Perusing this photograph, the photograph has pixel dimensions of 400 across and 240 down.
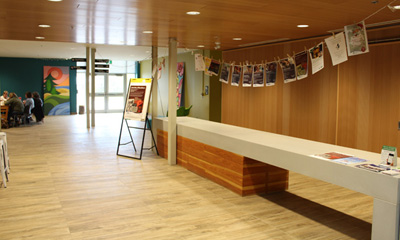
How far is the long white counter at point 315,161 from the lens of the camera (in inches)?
122

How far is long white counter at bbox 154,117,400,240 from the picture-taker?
3105 mm

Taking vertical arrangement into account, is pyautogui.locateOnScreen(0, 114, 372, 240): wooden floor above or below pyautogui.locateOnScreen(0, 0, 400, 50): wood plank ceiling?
below

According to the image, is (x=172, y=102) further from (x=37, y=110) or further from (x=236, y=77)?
(x=37, y=110)

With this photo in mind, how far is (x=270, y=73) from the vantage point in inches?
264

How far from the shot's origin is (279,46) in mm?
7176

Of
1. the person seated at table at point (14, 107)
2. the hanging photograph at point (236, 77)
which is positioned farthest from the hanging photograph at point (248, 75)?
the person seated at table at point (14, 107)

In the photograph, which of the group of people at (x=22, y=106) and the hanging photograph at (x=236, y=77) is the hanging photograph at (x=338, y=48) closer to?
the hanging photograph at (x=236, y=77)

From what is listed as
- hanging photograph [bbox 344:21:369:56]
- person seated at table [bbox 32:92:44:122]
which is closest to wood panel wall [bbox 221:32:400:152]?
hanging photograph [bbox 344:21:369:56]

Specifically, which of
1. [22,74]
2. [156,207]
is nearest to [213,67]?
[156,207]

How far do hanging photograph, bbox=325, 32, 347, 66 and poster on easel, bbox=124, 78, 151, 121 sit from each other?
4.10 metres

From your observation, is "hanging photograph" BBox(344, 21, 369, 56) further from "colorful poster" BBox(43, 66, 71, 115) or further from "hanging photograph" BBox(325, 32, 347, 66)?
"colorful poster" BBox(43, 66, 71, 115)


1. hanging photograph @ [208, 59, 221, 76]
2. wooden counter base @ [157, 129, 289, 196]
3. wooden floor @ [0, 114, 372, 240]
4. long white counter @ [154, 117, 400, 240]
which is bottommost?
wooden floor @ [0, 114, 372, 240]

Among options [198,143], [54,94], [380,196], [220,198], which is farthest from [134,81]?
[54,94]

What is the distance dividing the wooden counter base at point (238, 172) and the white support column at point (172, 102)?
0.84m
